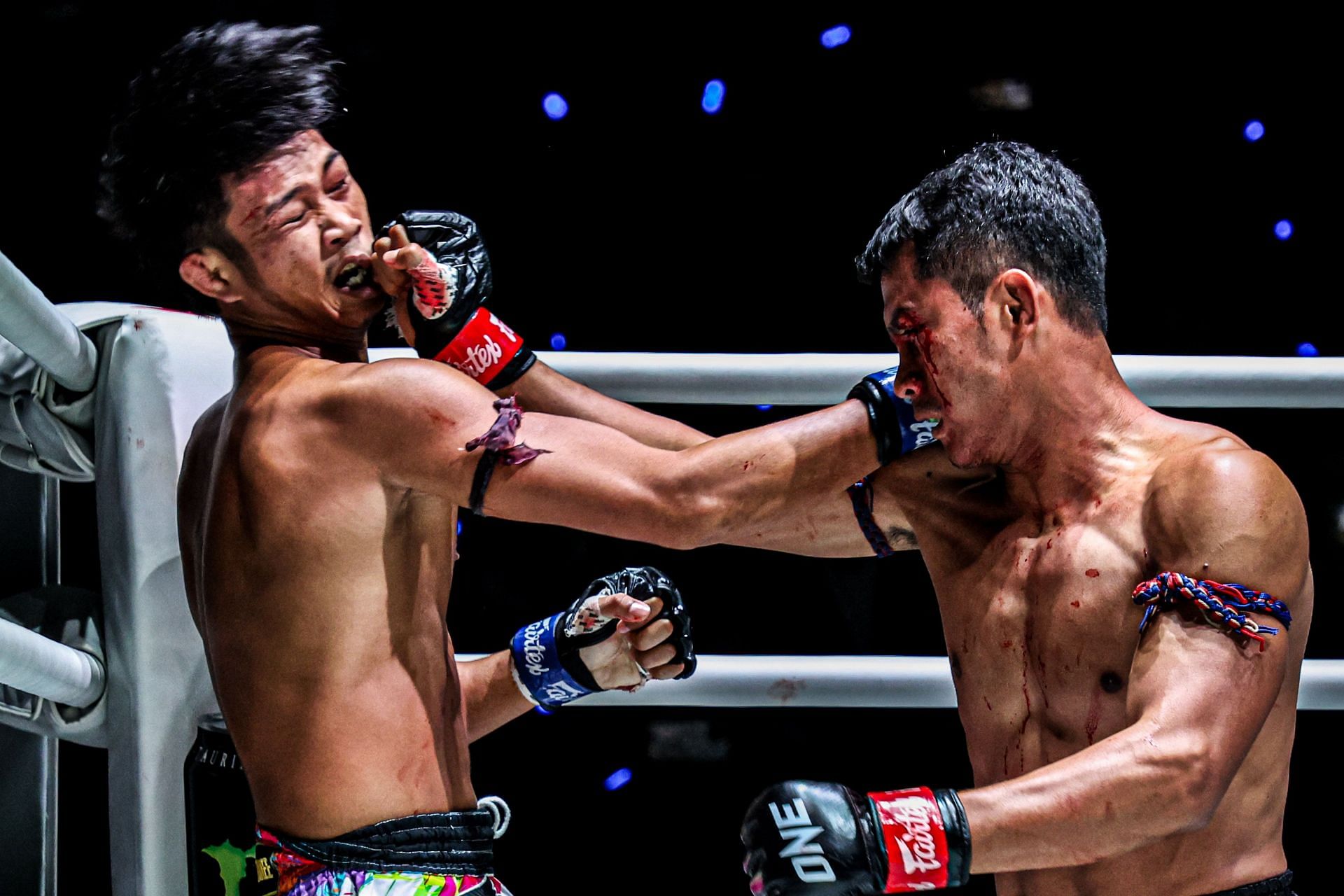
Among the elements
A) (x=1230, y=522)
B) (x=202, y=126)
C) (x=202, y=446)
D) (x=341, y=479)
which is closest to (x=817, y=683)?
(x=1230, y=522)

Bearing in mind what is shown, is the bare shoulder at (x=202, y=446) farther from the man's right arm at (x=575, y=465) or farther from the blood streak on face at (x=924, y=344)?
the blood streak on face at (x=924, y=344)

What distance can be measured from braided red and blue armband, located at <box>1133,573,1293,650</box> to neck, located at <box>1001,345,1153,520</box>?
17 cm

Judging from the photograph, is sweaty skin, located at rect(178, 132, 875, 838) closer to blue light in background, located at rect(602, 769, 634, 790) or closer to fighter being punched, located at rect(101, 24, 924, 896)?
fighter being punched, located at rect(101, 24, 924, 896)

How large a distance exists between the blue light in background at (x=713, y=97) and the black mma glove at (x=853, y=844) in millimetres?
1443

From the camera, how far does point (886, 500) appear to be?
1700 mm

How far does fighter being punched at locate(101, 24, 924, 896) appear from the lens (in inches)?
54.9

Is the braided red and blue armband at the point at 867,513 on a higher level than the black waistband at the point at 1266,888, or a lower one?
higher

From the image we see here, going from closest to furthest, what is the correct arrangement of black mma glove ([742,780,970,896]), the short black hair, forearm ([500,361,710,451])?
black mma glove ([742,780,970,896])
the short black hair
forearm ([500,361,710,451])

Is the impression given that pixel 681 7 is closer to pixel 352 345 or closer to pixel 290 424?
pixel 352 345

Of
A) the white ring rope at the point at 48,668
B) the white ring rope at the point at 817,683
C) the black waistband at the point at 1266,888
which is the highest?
the white ring rope at the point at 48,668

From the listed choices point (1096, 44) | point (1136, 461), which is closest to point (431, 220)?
point (1136, 461)

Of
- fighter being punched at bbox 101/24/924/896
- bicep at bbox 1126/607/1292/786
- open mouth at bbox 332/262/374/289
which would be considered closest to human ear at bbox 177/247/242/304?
fighter being punched at bbox 101/24/924/896

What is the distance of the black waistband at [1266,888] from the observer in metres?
1.39

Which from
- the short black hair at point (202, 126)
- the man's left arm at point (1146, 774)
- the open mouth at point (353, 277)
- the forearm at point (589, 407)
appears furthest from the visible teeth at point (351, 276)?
the man's left arm at point (1146, 774)
